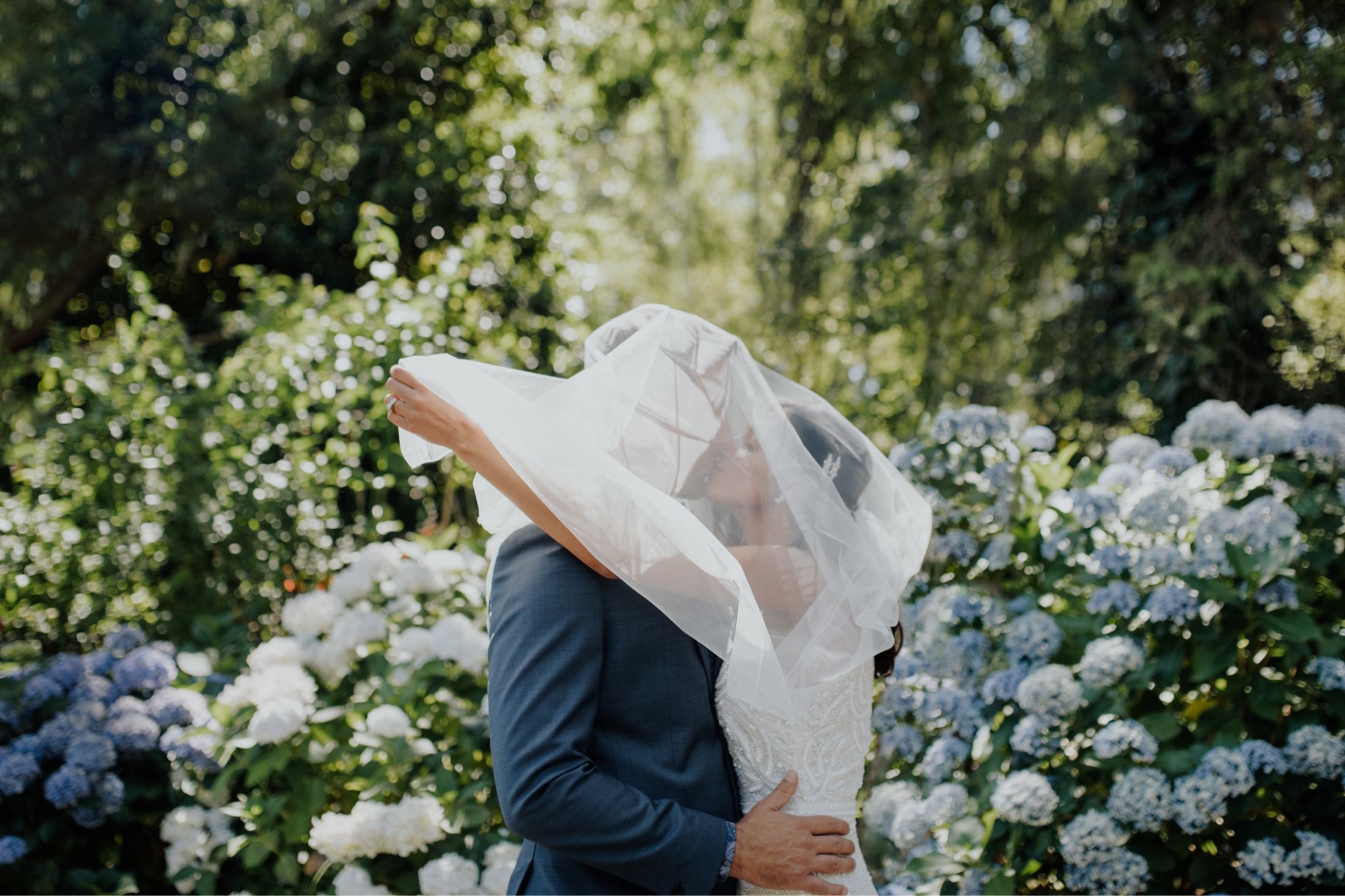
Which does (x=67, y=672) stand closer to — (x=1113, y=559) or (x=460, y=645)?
(x=460, y=645)

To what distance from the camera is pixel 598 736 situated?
1.44m

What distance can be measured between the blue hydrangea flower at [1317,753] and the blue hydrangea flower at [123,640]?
334 cm

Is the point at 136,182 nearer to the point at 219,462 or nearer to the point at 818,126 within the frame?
the point at 219,462

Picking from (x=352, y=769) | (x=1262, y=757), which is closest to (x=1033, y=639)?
(x=1262, y=757)

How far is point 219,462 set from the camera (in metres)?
3.71

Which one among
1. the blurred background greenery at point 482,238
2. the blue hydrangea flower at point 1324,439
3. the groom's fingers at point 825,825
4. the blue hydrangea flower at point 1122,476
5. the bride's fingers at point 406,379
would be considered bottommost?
the groom's fingers at point 825,825

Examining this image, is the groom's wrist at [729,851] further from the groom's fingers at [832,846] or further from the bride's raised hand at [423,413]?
the bride's raised hand at [423,413]

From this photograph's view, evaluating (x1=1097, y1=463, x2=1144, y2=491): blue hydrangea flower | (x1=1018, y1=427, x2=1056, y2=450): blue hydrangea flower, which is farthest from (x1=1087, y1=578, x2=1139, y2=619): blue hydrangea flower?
(x1=1018, y1=427, x2=1056, y2=450): blue hydrangea flower

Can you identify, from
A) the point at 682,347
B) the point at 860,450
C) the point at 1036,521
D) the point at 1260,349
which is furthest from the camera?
the point at 1260,349

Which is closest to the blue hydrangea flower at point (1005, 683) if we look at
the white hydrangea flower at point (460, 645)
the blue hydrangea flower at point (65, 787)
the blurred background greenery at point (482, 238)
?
the white hydrangea flower at point (460, 645)

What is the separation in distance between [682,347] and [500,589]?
510 millimetres

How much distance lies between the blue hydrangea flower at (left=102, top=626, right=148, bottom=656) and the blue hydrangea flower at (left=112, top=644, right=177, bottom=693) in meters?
0.16

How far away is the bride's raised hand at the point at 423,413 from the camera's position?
4.82ft

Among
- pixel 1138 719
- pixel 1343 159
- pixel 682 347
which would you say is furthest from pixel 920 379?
pixel 682 347
